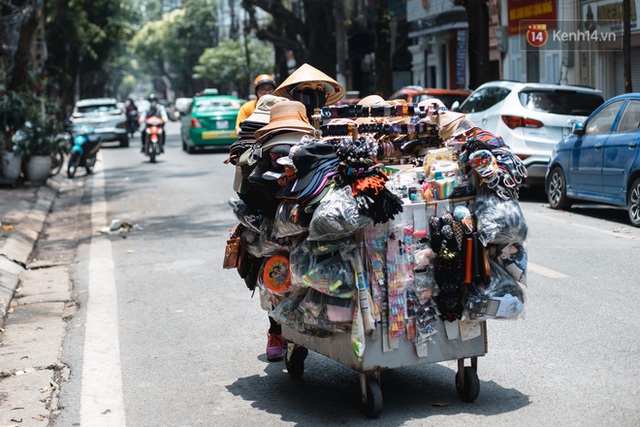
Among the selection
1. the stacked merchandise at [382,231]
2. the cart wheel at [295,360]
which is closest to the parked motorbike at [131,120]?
the cart wheel at [295,360]

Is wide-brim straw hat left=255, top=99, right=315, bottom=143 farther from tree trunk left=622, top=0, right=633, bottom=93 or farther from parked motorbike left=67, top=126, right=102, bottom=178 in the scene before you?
parked motorbike left=67, top=126, right=102, bottom=178

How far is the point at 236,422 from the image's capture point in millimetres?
5199

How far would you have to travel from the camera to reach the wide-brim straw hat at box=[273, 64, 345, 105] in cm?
624

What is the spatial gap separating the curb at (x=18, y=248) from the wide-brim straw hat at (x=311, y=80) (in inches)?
134

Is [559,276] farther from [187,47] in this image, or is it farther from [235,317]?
[187,47]

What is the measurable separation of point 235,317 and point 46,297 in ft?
7.79

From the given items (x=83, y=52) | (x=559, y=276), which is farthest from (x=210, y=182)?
(x=83, y=52)

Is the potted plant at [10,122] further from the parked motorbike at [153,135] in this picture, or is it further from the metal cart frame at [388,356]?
the metal cart frame at [388,356]

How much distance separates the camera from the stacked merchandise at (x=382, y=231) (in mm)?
4902

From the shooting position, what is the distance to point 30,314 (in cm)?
841

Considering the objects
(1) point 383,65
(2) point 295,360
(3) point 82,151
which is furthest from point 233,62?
(2) point 295,360

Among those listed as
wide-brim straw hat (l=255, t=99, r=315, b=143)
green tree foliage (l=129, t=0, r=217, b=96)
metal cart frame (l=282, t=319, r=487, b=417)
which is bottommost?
metal cart frame (l=282, t=319, r=487, b=417)

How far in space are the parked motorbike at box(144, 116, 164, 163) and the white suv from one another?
1133 cm

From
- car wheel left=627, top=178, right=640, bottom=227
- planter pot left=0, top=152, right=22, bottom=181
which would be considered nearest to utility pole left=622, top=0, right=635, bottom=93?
car wheel left=627, top=178, right=640, bottom=227
